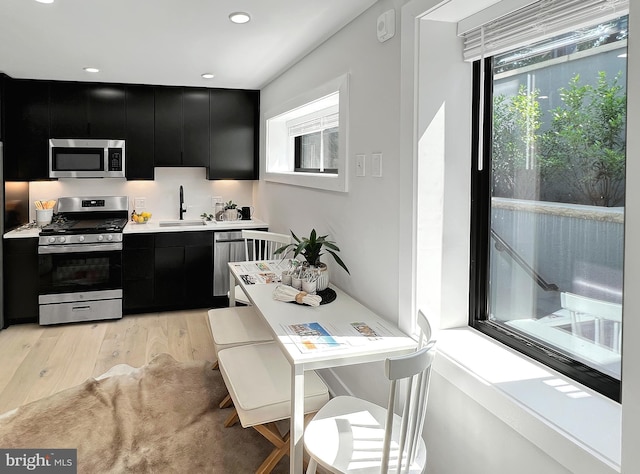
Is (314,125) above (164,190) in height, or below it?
above

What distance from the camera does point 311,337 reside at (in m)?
2.02

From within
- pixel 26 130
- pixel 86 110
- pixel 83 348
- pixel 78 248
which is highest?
pixel 86 110

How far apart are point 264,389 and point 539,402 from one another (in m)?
1.11

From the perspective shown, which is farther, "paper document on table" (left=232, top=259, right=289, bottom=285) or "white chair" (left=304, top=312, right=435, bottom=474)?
"paper document on table" (left=232, top=259, right=289, bottom=285)

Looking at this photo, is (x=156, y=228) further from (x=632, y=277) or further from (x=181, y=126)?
(x=632, y=277)

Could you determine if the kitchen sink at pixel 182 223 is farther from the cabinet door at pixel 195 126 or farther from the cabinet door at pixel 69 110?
the cabinet door at pixel 69 110

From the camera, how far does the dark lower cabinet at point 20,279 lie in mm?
4211

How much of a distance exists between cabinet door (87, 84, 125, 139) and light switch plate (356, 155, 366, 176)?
121 inches

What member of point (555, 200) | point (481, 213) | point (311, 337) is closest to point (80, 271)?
point (311, 337)

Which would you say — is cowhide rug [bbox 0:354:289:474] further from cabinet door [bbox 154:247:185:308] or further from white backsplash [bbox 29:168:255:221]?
white backsplash [bbox 29:168:255:221]

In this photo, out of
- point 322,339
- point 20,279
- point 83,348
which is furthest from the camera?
point 20,279

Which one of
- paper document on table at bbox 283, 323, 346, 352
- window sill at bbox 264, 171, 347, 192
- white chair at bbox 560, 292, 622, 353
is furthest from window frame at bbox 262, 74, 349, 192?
white chair at bbox 560, 292, 622, 353

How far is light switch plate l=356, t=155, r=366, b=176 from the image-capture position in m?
2.54

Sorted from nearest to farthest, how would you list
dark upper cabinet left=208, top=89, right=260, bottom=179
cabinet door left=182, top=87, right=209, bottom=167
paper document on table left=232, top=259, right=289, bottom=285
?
1. paper document on table left=232, top=259, right=289, bottom=285
2. cabinet door left=182, top=87, right=209, bottom=167
3. dark upper cabinet left=208, top=89, right=260, bottom=179
